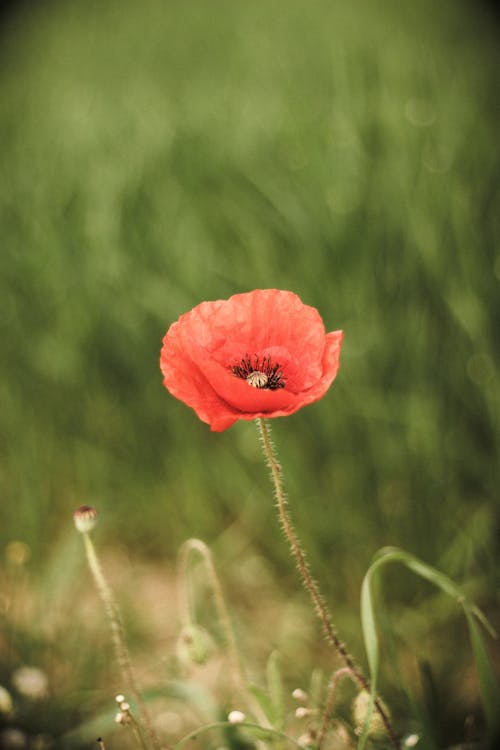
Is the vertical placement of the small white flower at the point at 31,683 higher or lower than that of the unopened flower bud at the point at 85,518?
lower

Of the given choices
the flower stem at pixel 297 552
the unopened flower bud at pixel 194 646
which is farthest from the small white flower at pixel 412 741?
the unopened flower bud at pixel 194 646

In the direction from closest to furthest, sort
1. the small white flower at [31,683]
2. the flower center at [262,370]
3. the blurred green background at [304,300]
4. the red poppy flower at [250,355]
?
1. the red poppy flower at [250,355]
2. the flower center at [262,370]
3. the small white flower at [31,683]
4. the blurred green background at [304,300]

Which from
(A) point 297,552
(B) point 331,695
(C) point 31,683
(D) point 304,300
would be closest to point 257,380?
(A) point 297,552

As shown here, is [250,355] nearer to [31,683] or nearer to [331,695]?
[331,695]

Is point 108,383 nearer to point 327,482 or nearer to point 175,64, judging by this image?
point 327,482

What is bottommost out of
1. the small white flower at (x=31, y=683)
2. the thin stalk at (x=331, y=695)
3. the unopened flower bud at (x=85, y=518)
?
the thin stalk at (x=331, y=695)

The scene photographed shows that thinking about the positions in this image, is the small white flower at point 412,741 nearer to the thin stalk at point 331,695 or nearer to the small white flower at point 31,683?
the thin stalk at point 331,695
